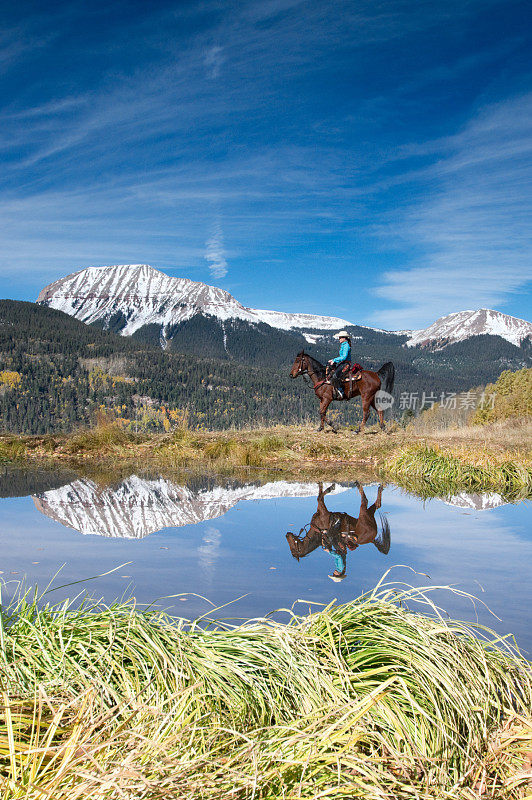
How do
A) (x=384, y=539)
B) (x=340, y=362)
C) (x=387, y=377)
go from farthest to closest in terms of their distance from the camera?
(x=387, y=377) → (x=340, y=362) → (x=384, y=539)

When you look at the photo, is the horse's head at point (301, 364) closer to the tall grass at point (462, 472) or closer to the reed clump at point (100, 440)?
the reed clump at point (100, 440)

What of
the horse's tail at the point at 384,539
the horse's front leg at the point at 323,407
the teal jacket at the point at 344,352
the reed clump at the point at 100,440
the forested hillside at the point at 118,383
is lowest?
the horse's tail at the point at 384,539

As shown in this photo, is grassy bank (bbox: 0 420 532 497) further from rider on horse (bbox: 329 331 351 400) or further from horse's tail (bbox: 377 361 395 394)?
horse's tail (bbox: 377 361 395 394)

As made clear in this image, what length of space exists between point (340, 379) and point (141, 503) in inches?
416

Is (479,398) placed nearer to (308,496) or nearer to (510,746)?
(308,496)

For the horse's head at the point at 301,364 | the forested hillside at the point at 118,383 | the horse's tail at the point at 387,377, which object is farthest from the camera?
the forested hillside at the point at 118,383

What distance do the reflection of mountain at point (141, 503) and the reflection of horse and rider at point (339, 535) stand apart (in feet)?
4.74

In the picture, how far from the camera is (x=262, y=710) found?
2.38m

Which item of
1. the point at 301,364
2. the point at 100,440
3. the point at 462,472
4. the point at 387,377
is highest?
the point at 301,364

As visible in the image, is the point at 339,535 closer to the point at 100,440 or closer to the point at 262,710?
the point at 262,710

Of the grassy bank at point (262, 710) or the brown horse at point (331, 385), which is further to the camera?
the brown horse at point (331, 385)

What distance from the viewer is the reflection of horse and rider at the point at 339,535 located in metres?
5.34

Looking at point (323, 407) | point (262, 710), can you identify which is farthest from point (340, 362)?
point (262, 710)

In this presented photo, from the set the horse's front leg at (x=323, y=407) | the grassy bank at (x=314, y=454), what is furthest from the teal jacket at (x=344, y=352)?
the grassy bank at (x=314, y=454)
